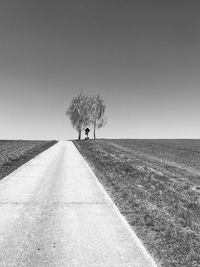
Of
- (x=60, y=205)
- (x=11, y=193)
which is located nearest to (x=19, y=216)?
(x=60, y=205)

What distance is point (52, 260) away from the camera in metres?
6.15

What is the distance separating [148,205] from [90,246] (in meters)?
4.82

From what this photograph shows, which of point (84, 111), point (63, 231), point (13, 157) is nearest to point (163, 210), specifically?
point (63, 231)

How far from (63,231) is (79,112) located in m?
89.6

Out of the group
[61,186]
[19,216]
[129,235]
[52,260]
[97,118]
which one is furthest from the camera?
[97,118]

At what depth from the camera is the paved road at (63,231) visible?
6289 millimetres

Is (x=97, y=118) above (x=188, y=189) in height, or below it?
above

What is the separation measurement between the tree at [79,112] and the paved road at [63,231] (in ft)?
271

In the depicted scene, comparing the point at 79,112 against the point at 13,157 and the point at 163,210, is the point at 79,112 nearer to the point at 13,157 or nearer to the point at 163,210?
the point at 13,157

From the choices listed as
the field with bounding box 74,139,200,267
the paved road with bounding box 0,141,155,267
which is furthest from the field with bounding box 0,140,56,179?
the paved road with bounding box 0,141,155,267

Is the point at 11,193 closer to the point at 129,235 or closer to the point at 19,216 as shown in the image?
the point at 19,216

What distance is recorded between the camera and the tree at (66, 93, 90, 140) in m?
96.4

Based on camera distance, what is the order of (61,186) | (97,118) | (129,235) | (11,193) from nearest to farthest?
(129,235) → (11,193) → (61,186) → (97,118)

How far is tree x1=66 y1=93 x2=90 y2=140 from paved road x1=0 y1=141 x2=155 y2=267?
82699 millimetres
